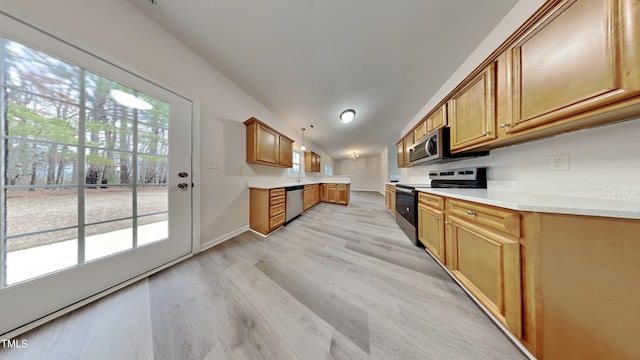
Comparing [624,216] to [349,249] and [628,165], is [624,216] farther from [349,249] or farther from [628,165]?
[349,249]

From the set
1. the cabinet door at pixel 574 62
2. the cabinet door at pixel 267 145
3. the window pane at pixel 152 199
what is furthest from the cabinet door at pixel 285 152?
the cabinet door at pixel 574 62

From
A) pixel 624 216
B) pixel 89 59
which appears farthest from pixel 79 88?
pixel 624 216

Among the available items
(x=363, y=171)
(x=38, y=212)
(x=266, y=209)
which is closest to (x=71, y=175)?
(x=38, y=212)

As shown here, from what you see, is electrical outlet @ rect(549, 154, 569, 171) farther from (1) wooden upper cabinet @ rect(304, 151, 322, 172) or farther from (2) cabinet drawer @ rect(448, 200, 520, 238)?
(1) wooden upper cabinet @ rect(304, 151, 322, 172)

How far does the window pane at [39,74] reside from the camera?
3.14ft

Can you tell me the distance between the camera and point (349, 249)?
2014 millimetres

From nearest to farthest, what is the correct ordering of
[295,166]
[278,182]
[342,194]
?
[278,182]
[295,166]
[342,194]

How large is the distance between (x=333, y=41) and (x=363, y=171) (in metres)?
7.21

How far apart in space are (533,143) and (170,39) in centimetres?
372

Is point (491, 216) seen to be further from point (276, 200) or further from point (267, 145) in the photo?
point (267, 145)

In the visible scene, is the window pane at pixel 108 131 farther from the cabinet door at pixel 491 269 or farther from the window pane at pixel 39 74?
the cabinet door at pixel 491 269

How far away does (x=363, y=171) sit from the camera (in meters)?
8.51

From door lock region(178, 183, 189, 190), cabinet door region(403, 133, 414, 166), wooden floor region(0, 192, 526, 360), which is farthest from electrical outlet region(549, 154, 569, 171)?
door lock region(178, 183, 189, 190)

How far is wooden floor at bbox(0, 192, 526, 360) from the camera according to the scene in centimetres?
87
